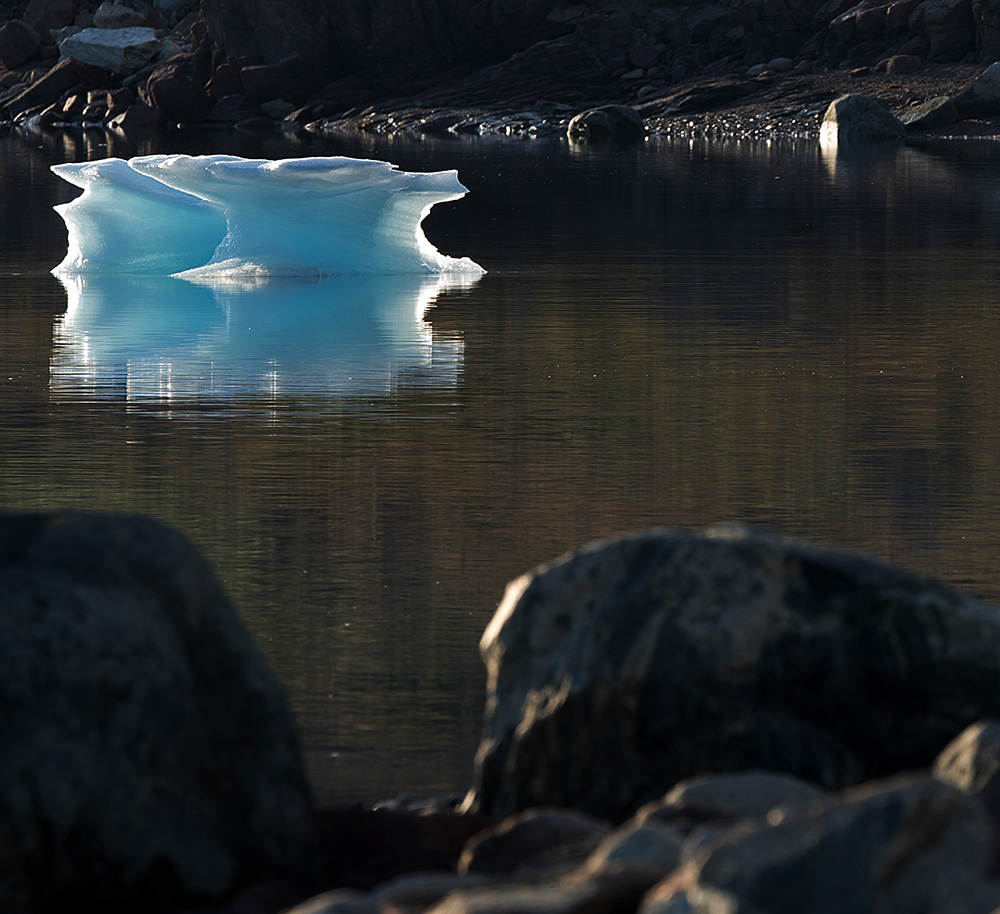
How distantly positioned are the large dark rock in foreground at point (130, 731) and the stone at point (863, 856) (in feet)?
4.10

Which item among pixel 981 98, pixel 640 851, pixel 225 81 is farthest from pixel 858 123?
pixel 640 851

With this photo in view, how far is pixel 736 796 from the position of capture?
396cm

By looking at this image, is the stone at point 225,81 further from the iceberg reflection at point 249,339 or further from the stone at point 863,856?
the stone at point 863,856

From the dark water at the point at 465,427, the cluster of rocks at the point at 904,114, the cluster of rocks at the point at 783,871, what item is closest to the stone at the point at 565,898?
the cluster of rocks at the point at 783,871

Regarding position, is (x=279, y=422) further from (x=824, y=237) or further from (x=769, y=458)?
(x=824, y=237)

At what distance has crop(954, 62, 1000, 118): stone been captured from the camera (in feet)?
168

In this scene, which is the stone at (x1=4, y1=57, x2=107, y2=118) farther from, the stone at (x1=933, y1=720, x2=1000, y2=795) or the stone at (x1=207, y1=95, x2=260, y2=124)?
the stone at (x1=933, y1=720, x2=1000, y2=795)

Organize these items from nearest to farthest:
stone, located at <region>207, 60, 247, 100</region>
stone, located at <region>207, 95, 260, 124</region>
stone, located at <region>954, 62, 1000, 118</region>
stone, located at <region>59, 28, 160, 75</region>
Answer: stone, located at <region>954, 62, 1000, 118</region>
stone, located at <region>207, 95, 260, 124</region>
stone, located at <region>207, 60, 247, 100</region>
stone, located at <region>59, 28, 160, 75</region>

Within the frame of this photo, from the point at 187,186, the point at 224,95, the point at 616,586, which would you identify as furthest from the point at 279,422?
the point at 224,95

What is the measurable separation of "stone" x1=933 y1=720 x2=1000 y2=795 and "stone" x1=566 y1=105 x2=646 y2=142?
51.4 meters

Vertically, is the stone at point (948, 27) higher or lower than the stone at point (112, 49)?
lower

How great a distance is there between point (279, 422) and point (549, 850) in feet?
19.7

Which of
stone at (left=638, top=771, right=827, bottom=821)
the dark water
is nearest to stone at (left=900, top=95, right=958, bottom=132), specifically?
the dark water

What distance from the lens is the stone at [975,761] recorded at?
402 cm
